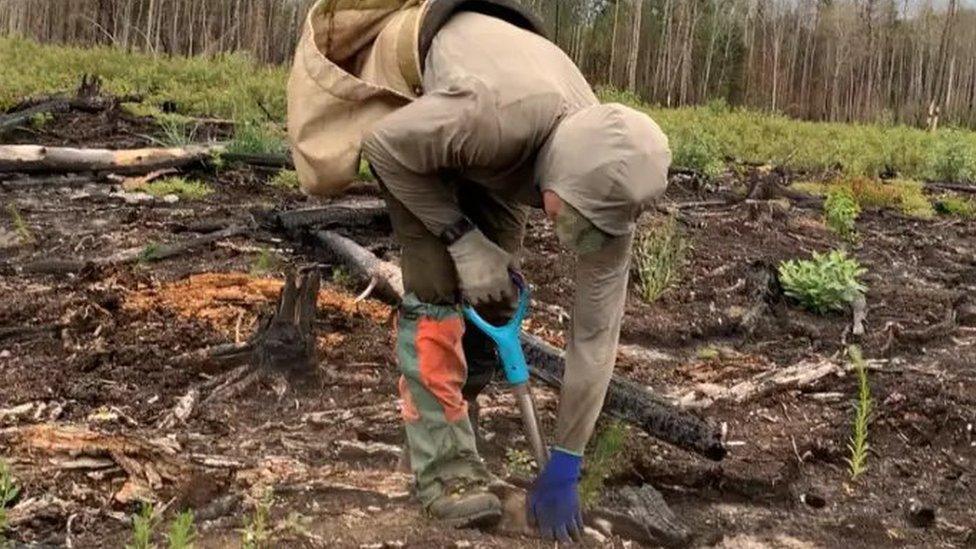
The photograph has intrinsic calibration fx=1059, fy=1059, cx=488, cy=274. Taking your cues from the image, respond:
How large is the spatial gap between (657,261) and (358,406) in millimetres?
2758

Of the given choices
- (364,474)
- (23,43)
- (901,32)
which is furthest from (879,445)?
(901,32)

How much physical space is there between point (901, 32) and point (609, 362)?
3532cm

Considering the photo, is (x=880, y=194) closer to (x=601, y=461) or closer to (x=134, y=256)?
(x=134, y=256)

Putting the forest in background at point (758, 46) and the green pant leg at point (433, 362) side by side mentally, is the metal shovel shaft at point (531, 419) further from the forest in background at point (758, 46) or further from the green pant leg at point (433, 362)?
the forest in background at point (758, 46)

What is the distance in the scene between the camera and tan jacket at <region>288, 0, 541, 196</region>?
274 centimetres

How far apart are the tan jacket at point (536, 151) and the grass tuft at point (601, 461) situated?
0.40 m

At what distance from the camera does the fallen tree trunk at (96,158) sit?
8.27 metres

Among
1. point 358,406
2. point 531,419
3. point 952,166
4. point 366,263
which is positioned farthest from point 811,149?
point 531,419

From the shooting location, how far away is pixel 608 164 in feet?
7.75

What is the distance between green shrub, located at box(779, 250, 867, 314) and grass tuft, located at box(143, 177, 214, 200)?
14.5ft

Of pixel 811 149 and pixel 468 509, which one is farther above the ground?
pixel 468 509

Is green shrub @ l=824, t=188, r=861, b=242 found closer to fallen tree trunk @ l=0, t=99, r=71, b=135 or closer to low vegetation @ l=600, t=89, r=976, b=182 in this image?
low vegetation @ l=600, t=89, r=976, b=182

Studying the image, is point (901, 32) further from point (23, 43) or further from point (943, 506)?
point (943, 506)

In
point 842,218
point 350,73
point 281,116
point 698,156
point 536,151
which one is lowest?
point 842,218
